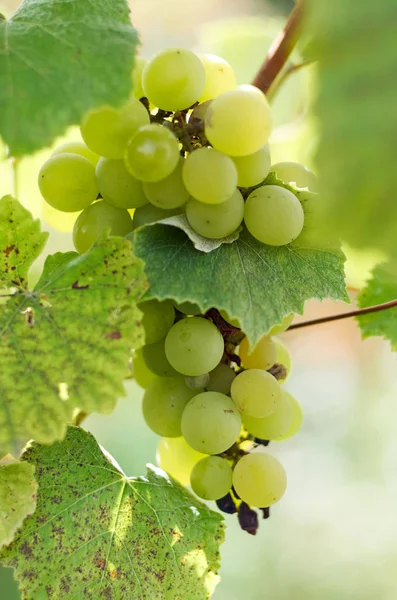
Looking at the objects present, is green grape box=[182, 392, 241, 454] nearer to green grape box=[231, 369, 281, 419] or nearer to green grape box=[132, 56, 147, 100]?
green grape box=[231, 369, 281, 419]

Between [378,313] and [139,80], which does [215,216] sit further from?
[378,313]

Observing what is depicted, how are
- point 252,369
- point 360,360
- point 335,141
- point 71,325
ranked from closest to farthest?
1. point 335,141
2. point 71,325
3. point 252,369
4. point 360,360

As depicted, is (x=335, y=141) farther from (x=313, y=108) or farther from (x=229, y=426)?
(x=229, y=426)

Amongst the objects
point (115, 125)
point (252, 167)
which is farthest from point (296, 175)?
point (115, 125)

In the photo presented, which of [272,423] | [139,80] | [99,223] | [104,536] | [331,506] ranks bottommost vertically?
[331,506]

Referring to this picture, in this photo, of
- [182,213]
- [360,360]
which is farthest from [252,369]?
[360,360]

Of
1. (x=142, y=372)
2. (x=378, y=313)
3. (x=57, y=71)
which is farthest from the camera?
(x=378, y=313)

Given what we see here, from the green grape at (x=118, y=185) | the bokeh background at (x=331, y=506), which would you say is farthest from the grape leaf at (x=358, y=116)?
the bokeh background at (x=331, y=506)

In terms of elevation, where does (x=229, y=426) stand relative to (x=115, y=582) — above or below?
above
